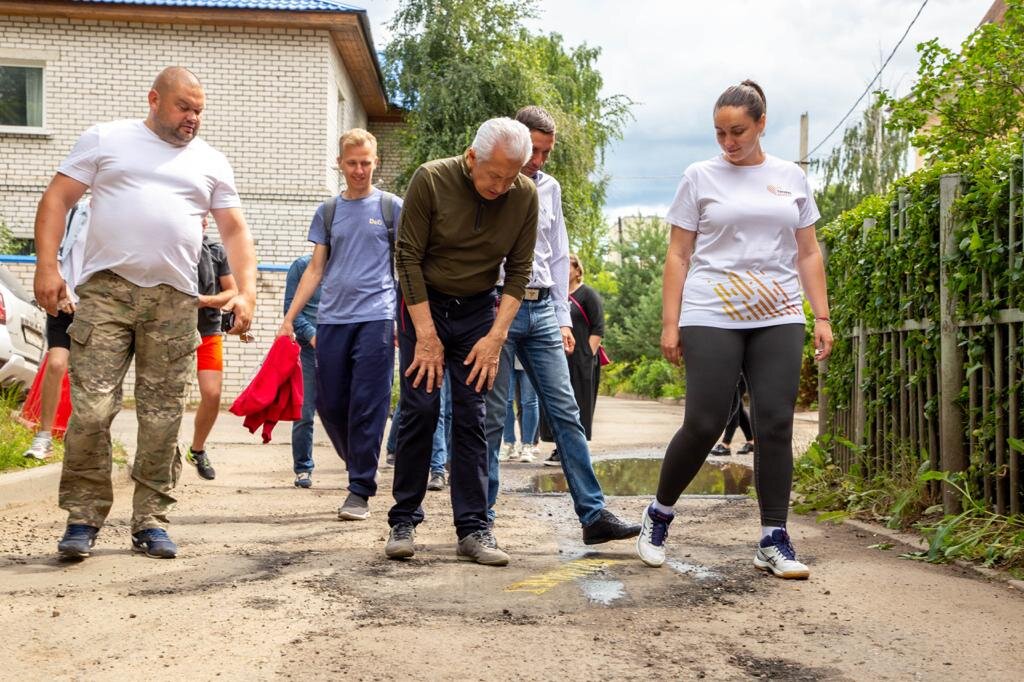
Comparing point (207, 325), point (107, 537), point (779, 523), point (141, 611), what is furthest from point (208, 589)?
point (207, 325)

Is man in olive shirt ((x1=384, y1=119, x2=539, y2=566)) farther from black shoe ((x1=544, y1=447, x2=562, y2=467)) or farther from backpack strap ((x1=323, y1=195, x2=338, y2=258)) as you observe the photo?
black shoe ((x1=544, y1=447, x2=562, y2=467))

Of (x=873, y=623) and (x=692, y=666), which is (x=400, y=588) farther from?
(x=873, y=623)

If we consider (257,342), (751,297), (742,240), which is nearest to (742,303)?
(751,297)

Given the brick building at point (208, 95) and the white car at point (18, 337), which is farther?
the brick building at point (208, 95)

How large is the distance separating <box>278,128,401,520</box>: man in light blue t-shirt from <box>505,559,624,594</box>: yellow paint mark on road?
1.65 m

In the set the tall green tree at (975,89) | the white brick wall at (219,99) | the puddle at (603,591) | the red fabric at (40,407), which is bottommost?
the puddle at (603,591)

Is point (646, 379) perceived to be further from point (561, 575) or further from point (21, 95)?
point (561, 575)

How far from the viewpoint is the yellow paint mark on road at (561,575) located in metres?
4.50

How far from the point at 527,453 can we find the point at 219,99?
11907 mm

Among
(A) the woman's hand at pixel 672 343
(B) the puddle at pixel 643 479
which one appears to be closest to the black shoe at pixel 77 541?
(A) the woman's hand at pixel 672 343

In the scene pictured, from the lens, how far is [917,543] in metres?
5.64

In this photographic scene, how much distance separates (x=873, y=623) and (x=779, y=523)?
3.28ft

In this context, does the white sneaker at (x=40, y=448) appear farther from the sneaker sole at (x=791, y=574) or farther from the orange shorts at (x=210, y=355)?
the sneaker sole at (x=791, y=574)

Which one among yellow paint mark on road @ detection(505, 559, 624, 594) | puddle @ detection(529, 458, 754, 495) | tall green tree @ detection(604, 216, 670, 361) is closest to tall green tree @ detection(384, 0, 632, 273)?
tall green tree @ detection(604, 216, 670, 361)
